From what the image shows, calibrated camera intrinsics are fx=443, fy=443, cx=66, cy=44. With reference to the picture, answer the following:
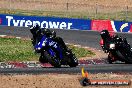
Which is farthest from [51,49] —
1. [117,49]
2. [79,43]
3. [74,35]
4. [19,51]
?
[74,35]

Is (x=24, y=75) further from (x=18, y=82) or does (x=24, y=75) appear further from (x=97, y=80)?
(x=97, y=80)

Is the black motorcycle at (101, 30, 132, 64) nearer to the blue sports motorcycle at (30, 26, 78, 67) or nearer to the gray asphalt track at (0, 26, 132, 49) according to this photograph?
the blue sports motorcycle at (30, 26, 78, 67)

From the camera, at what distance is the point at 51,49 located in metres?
20.3

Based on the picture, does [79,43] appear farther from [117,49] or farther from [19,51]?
[117,49]

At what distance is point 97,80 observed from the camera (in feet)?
52.7

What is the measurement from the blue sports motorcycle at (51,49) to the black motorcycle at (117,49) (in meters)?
2.42

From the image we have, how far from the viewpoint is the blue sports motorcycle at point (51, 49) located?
20000 millimetres

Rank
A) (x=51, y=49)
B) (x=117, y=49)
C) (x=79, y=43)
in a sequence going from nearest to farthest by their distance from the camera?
(x=51, y=49), (x=117, y=49), (x=79, y=43)

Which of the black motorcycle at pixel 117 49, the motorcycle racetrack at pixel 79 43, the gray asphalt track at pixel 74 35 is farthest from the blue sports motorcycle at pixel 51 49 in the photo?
the gray asphalt track at pixel 74 35

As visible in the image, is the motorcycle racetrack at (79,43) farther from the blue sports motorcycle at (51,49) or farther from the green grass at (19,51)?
the green grass at (19,51)

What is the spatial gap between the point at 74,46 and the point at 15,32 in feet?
29.3

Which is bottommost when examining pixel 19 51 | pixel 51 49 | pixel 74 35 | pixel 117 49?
pixel 74 35

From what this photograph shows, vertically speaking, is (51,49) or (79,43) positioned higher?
(51,49)

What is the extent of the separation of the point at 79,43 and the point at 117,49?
35.0ft
